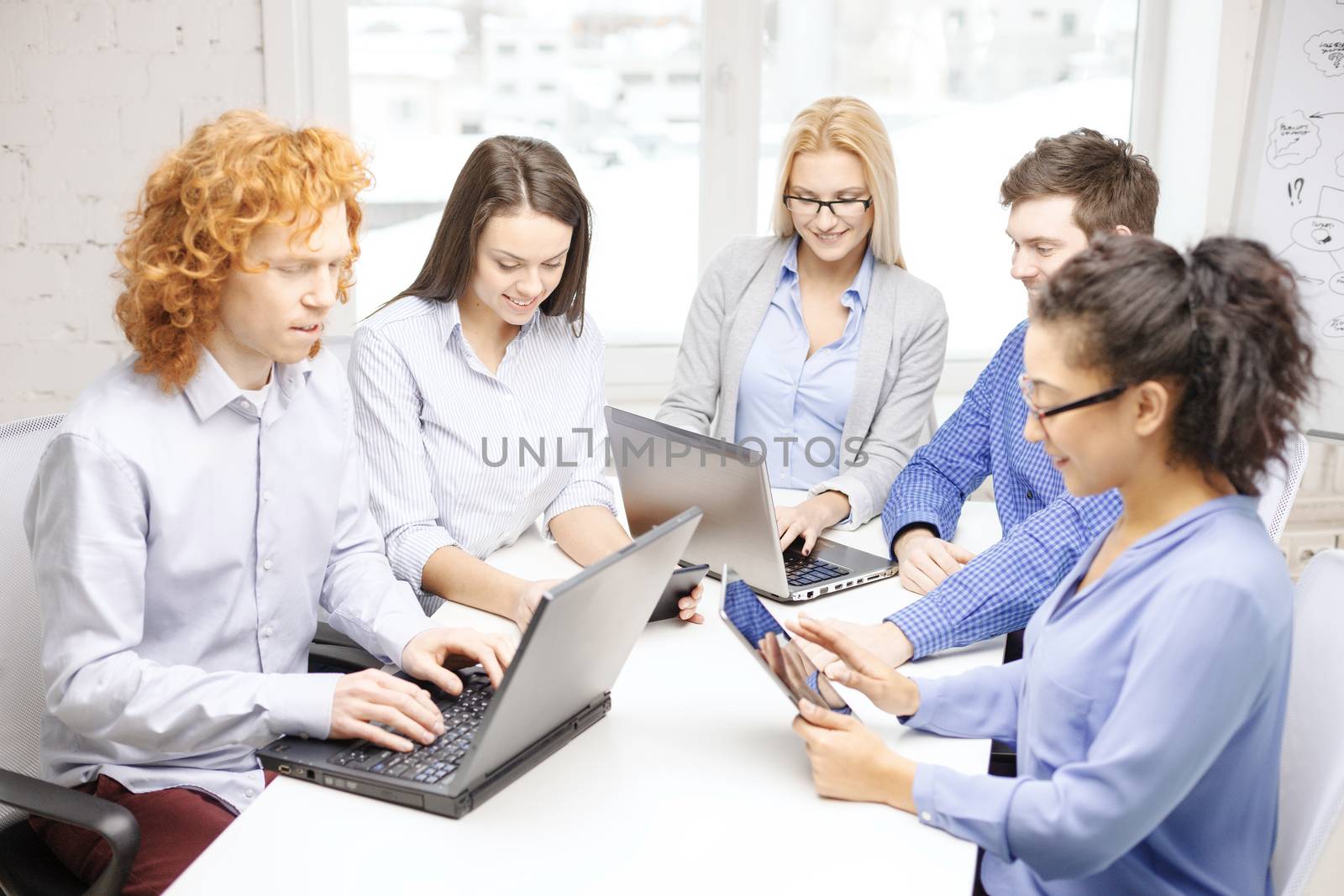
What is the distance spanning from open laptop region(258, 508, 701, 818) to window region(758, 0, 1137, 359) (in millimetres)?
2113

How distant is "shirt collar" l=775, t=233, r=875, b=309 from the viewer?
2.27 metres

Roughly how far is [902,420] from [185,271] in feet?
4.51

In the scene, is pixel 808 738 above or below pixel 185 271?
below

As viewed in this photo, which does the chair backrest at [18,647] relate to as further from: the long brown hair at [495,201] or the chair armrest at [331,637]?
the long brown hair at [495,201]

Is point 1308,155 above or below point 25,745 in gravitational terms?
above

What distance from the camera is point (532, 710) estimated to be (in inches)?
43.3

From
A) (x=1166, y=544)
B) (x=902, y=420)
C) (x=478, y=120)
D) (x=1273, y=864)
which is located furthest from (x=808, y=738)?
(x=478, y=120)

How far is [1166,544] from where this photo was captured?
1.04 m

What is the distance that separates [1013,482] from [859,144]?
2.27ft

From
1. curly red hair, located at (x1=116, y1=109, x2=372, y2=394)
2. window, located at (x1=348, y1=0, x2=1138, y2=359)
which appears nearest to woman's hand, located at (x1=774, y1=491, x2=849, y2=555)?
curly red hair, located at (x1=116, y1=109, x2=372, y2=394)

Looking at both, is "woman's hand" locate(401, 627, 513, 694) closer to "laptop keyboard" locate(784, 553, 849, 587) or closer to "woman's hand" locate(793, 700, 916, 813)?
"woman's hand" locate(793, 700, 916, 813)

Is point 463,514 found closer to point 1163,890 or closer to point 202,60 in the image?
point 1163,890

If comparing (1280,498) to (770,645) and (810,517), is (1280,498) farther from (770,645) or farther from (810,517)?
(770,645)

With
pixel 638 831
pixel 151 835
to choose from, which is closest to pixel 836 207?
pixel 638 831
